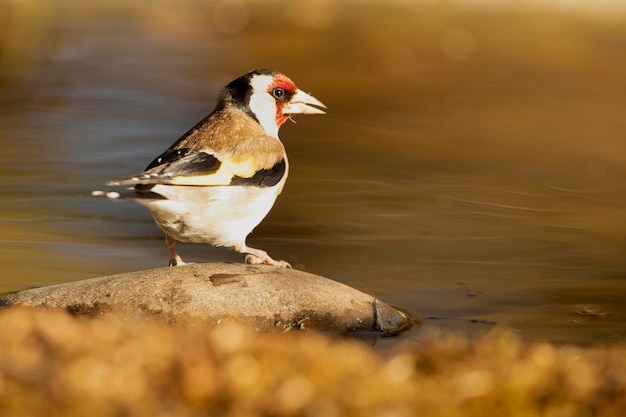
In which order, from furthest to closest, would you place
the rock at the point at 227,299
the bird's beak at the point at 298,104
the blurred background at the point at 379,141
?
the blurred background at the point at 379,141
the bird's beak at the point at 298,104
the rock at the point at 227,299

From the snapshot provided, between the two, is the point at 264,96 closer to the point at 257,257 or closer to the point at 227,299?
the point at 257,257

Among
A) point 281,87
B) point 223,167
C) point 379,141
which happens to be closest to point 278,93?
point 281,87

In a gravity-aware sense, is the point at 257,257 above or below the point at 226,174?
below

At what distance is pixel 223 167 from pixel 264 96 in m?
0.77

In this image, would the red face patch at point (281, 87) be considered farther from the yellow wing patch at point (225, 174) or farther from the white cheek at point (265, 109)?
the yellow wing patch at point (225, 174)

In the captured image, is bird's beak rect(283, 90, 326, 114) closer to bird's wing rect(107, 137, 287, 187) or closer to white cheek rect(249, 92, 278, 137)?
white cheek rect(249, 92, 278, 137)

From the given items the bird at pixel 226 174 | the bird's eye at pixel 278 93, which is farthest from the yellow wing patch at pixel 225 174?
the bird's eye at pixel 278 93

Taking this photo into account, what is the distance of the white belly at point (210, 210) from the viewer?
254 inches

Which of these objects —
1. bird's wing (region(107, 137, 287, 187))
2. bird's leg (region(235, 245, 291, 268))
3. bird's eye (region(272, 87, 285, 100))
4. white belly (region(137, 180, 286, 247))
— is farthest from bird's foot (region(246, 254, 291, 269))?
bird's eye (region(272, 87, 285, 100))

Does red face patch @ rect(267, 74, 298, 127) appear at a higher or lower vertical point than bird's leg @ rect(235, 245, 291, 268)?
higher

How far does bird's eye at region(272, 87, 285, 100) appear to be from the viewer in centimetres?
735

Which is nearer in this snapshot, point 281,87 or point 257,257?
point 257,257

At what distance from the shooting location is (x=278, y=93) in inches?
290

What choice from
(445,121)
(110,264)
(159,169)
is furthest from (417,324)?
(445,121)
